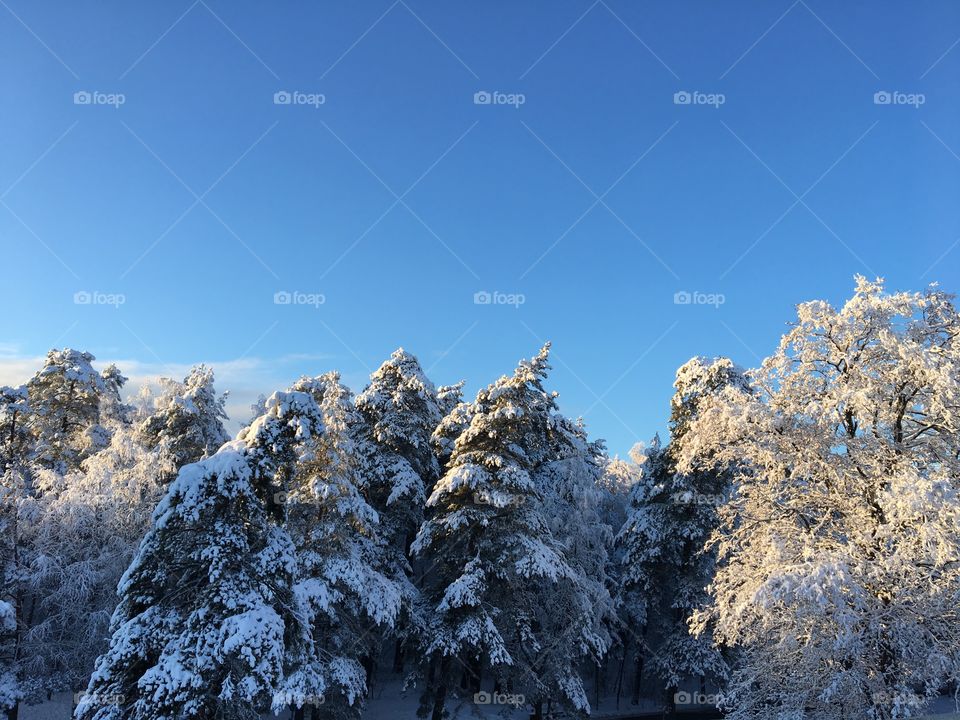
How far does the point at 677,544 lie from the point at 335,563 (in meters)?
16.3

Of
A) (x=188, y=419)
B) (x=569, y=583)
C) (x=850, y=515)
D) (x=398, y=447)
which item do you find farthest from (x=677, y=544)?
(x=188, y=419)

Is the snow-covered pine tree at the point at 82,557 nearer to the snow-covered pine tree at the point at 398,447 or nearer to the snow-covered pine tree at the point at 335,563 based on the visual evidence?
the snow-covered pine tree at the point at 335,563

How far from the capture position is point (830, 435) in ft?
51.8

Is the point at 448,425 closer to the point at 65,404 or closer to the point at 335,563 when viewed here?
the point at 335,563

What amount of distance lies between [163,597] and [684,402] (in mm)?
22723

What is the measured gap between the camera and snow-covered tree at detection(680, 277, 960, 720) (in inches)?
533

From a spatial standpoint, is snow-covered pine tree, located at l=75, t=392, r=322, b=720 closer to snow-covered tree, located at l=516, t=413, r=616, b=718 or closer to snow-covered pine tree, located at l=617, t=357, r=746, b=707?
snow-covered tree, located at l=516, t=413, r=616, b=718

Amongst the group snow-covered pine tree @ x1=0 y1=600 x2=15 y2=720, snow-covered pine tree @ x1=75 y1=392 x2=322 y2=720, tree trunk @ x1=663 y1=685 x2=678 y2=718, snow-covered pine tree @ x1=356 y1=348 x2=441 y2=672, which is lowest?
tree trunk @ x1=663 y1=685 x2=678 y2=718

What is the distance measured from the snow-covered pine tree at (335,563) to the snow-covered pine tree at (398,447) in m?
3.56

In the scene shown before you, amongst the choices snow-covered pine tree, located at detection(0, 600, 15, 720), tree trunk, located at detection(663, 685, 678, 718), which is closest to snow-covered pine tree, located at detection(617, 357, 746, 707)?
tree trunk, located at detection(663, 685, 678, 718)

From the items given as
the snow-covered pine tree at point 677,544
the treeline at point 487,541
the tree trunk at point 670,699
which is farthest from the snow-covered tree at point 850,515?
the tree trunk at point 670,699

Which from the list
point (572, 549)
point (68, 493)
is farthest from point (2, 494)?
point (572, 549)

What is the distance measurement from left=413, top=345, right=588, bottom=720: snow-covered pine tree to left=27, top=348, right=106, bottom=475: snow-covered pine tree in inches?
798

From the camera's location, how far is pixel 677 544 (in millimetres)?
28984
